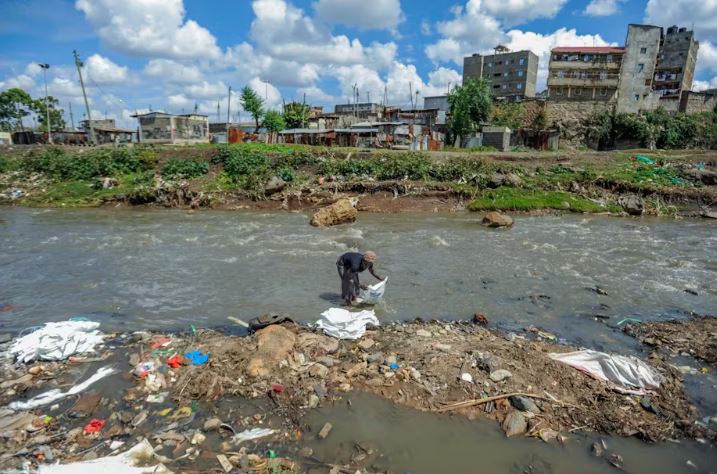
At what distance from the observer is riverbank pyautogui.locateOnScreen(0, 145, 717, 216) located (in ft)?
71.5

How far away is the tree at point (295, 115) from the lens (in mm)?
53375

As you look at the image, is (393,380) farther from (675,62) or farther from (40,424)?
(675,62)

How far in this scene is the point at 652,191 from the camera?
864 inches

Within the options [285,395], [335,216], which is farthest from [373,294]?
[335,216]

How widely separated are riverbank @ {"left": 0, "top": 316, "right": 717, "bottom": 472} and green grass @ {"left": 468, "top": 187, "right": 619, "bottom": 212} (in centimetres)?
1502

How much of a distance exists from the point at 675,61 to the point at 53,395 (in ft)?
236

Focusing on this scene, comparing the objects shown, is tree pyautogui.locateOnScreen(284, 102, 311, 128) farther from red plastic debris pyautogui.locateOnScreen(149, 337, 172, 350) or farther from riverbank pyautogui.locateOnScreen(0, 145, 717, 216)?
red plastic debris pyautogui.locateOnScreen(149, 337, 172, 350)

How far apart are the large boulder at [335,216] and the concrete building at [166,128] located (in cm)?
2562

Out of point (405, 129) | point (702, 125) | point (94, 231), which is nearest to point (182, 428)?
point (94, 231)

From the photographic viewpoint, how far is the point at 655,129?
3925 centimetres

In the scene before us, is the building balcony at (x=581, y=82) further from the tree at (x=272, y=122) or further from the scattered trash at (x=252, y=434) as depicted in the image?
the scattered trash at (x=252, y=434)

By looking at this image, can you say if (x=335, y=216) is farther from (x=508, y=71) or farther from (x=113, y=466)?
(x=508, y=71)

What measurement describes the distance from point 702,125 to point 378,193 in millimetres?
37293

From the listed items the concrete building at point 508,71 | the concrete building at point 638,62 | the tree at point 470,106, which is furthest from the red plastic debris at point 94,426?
the concrete building at point 508,71
